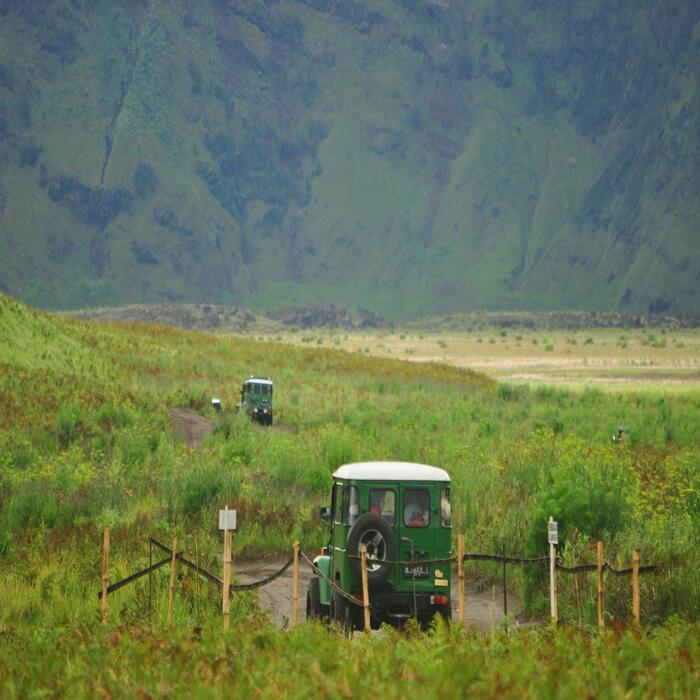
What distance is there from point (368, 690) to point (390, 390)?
4611 centimetres

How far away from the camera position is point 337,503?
56.3 ft

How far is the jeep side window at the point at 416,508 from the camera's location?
16469mm

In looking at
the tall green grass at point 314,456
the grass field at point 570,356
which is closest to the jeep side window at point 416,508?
the tall green grass at point 314,456

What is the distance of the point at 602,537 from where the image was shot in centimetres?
1981

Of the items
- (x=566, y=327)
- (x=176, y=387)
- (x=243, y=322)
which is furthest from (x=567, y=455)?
(x=243, y=322)

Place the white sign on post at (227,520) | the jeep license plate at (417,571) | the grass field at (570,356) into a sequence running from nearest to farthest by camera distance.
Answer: the white sign on post at (227,520) < the jeep license plate at (417,571) < the grass field at (570,356)

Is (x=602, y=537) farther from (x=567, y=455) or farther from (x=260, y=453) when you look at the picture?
(x=260, y=453)

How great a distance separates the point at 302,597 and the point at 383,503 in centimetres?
452

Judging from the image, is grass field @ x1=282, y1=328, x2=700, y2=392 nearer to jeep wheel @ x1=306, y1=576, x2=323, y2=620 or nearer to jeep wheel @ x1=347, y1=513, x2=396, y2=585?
jeep wheel @ x1=306, y1=576, x2=323, y2=620

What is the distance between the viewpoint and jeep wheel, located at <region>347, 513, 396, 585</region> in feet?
51.6

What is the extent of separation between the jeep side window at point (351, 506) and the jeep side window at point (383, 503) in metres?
0.17

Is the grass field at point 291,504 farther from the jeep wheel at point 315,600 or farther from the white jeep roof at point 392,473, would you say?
the white jeep roof at point 392,473

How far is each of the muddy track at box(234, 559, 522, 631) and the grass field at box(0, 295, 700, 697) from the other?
1.33 ft

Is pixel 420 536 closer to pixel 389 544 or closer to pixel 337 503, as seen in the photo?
pixel 389 544
